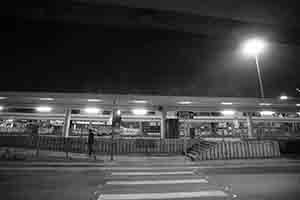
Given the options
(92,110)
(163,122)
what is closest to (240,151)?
(163,122)

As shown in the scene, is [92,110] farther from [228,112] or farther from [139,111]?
[228,112]

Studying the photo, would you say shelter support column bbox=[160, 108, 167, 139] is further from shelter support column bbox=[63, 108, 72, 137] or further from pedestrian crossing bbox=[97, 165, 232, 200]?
shelter support column bbox=[63, 108, 72, 137]

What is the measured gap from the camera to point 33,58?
5477 mm

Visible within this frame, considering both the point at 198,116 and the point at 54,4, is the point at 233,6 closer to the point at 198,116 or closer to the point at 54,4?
the point at 54,4

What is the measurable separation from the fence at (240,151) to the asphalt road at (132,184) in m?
3.02

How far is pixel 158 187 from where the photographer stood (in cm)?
519

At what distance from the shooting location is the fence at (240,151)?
10266mm

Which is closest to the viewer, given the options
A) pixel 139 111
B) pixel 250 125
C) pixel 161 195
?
pixel 161 195

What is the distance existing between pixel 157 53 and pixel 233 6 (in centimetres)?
322

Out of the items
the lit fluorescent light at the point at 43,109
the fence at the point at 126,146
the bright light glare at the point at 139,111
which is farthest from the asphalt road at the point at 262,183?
the lit fluorescent light at the point at 43,109

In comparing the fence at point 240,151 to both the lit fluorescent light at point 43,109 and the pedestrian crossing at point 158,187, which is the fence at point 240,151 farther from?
the lit fluorescent light at point 43,109

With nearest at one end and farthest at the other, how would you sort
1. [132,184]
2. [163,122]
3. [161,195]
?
[161,195] → [132,184] → [163,122]

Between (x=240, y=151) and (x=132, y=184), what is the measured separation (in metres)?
8.74

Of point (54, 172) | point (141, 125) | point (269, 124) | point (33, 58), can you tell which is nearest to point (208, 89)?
point (33, 58)
